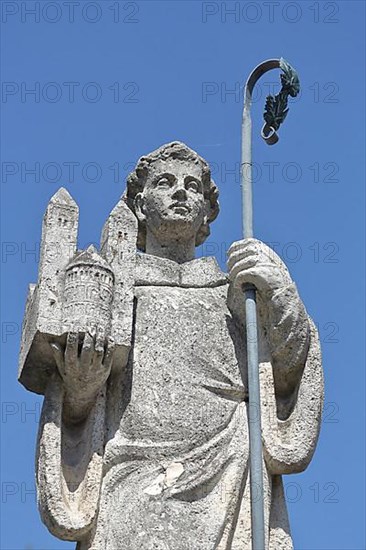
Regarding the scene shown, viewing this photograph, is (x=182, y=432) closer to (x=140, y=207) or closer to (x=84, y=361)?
(x=84, y=361)

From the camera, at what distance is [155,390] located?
31.9ft

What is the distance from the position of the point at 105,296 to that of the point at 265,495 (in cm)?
167

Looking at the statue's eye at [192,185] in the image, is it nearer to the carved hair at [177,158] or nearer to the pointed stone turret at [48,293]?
Result: the carved hair at [177,158]

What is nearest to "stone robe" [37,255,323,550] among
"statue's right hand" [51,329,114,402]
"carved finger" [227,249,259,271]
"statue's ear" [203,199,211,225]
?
"statue's right hand" [51,329,114,402]

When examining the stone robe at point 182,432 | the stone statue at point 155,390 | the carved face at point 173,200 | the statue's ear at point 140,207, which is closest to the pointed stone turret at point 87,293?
the stone statue at point 155,390

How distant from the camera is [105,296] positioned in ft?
31.5

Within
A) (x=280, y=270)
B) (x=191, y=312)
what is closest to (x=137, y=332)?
(x=191, y=312)

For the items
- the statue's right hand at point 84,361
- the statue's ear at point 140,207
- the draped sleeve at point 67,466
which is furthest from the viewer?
the statue's ear at point 140,207

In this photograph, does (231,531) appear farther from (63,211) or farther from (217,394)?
(63,211)

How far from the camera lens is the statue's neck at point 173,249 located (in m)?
10.8

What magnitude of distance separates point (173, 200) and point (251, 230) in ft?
2.89

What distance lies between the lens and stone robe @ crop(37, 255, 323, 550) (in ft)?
30.4

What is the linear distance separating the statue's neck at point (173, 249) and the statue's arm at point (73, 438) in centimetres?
138

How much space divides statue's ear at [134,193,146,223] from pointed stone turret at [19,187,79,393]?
0.89 m
